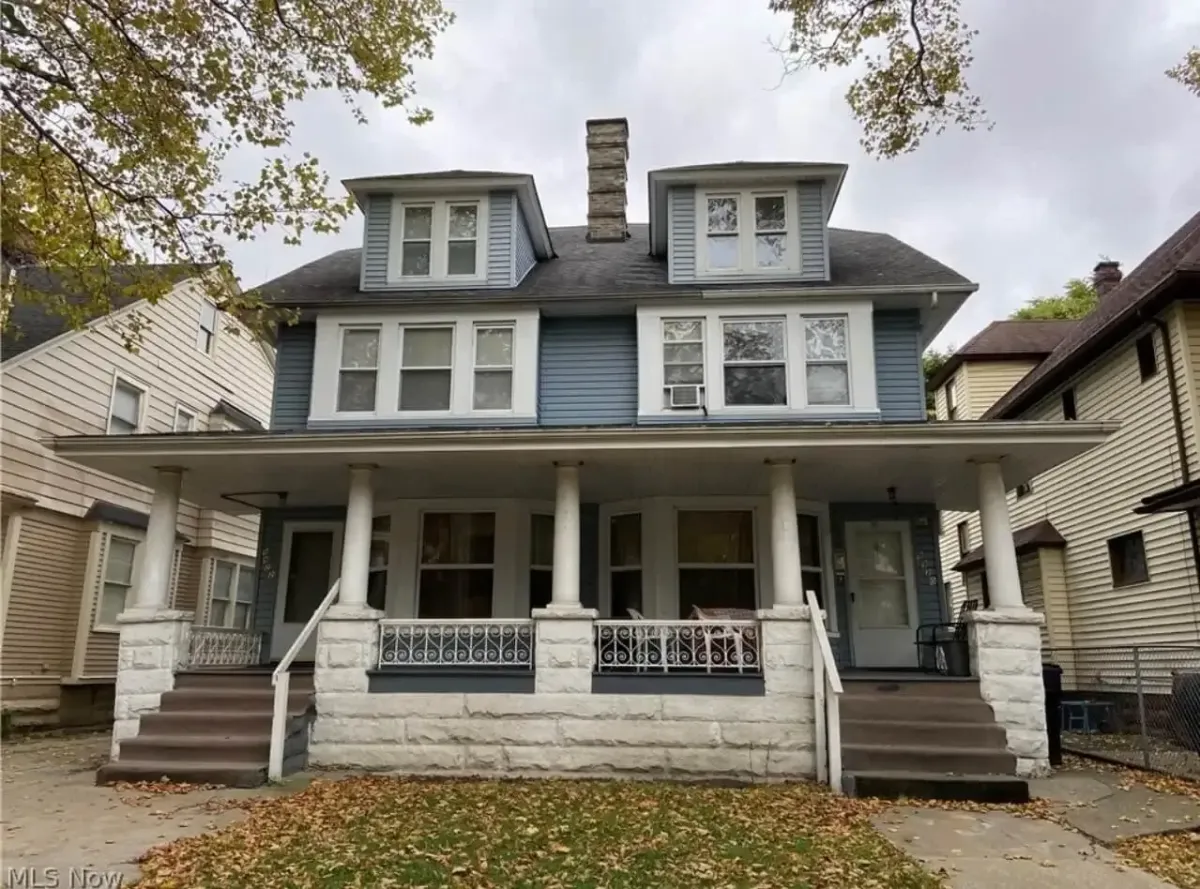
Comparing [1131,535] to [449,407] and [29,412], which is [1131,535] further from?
[29,412]

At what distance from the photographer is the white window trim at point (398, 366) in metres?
10.7

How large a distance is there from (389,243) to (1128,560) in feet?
40.4

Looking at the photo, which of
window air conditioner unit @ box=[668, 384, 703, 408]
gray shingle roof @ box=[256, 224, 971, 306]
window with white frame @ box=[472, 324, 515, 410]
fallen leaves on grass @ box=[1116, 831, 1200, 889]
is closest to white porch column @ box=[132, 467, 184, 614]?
gray shingle roof @ box=[256, 224, 971, 306]

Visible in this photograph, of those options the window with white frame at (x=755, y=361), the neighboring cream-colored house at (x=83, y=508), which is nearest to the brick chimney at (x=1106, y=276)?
the window with white frame at (x=755, y=361)

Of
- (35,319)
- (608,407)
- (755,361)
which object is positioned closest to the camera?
(755,361)

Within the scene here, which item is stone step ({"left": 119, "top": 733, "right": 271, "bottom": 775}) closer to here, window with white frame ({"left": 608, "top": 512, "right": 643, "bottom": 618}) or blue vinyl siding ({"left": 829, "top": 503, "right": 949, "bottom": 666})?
window with white frame ({"left": 608, "top": 512, "right": 643, "bottom": 618})

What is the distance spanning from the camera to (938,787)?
7039 millimetres

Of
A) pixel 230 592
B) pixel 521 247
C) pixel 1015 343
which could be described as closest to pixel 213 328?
pixel 230 592

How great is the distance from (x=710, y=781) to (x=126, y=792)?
537cm

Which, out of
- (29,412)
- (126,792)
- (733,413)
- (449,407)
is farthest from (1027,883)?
(29,412)

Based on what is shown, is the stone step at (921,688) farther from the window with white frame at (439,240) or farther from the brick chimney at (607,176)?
the brick chimney at (607,176)

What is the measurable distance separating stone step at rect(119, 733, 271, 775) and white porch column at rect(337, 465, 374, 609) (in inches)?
63.0

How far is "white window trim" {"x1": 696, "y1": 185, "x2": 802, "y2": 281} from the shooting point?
11219 mm

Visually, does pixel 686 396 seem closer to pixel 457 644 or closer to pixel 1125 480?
pixel 457 644
